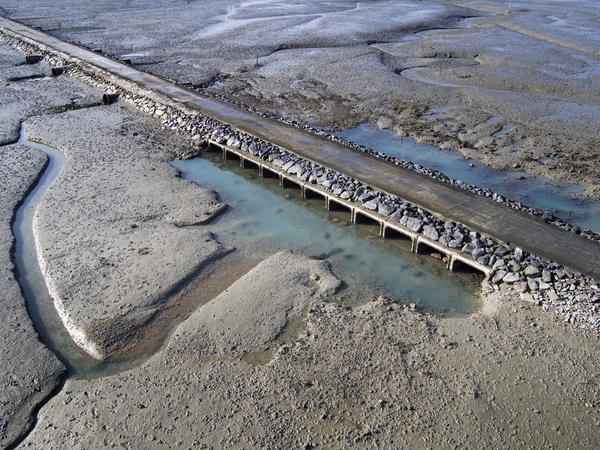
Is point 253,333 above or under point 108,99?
under

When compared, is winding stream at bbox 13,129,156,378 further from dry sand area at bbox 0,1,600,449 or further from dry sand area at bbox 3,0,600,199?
dry sand area at bbox 3,0,600,199

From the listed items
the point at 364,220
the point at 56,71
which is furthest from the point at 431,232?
the point at 56,71

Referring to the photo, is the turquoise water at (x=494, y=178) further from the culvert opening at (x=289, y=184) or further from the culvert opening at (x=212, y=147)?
the culvert opening at (x=212, y=147)

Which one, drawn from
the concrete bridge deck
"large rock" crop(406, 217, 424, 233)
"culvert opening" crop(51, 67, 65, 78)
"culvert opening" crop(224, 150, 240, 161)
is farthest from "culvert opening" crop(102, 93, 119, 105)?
"large rock" crop(406, 217, 424, 233)

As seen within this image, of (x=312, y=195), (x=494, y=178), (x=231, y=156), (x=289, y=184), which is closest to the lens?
(x=312, y=195)

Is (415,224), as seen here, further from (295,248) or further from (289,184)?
(289,184)

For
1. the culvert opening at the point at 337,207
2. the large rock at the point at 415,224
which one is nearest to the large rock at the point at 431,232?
the large rock at the point at 415,224
